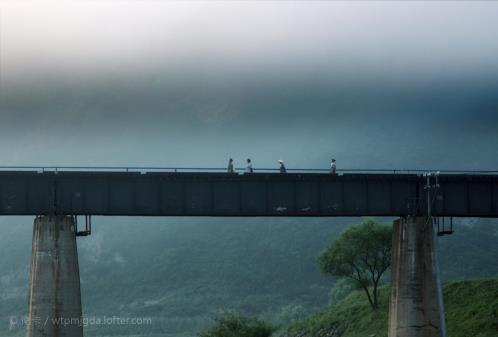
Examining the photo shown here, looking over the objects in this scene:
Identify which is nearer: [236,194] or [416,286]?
[416,286]

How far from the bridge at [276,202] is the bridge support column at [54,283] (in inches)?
3.4

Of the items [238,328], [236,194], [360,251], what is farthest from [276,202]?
[360,251]

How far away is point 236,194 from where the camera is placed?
243 feet

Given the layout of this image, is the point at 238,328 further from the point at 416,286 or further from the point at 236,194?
the point at 416,286

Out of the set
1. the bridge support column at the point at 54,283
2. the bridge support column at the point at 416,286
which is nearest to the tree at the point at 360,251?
the bridge support column at the point at 416,286

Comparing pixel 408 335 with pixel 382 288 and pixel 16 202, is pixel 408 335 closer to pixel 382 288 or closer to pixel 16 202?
pixel 16 202

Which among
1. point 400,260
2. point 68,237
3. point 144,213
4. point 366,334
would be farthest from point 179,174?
point 366,334

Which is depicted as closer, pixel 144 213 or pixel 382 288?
pixel 144 213

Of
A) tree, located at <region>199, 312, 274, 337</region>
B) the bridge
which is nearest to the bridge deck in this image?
the bridge

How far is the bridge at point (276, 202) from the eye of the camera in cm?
7225

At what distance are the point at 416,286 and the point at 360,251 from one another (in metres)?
32.3

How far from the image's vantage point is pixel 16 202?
7300 cm

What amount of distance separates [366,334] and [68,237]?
→ 3344 cm

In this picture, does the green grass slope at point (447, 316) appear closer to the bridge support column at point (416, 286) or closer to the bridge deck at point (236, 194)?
the bridge support column at point (416, 286)
